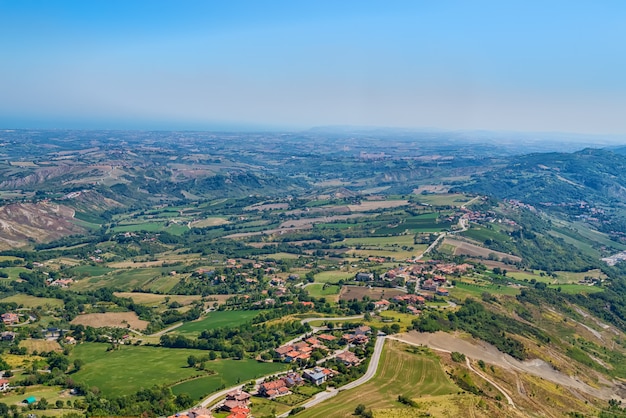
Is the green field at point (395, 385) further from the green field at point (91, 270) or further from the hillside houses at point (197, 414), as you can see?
the green field at point (91, 270)

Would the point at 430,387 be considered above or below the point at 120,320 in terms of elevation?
above

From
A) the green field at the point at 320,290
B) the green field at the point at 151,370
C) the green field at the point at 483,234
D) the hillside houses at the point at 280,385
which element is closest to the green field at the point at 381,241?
the green field at the point at 483,234

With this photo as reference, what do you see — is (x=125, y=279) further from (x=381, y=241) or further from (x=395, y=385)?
(x=395, y=385)

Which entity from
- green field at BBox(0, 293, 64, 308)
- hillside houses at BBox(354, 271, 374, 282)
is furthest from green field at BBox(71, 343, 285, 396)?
hillside houses at BBox(354, 271, 374, 282)

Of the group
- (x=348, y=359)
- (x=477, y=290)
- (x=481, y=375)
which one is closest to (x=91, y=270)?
(x=348, y=359)

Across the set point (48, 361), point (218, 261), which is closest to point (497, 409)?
point (48, 361)

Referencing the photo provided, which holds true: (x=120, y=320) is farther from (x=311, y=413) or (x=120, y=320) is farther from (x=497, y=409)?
(x=497, y=409)
